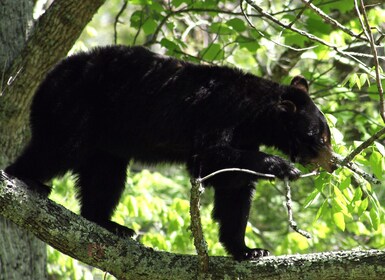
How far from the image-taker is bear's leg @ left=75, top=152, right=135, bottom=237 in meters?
6.39

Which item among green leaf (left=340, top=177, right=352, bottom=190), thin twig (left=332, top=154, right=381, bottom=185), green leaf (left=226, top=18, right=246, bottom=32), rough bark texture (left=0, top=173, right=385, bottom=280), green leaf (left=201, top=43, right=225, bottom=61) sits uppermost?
green leaf (left=226, top=18, right=246, bottom=32)

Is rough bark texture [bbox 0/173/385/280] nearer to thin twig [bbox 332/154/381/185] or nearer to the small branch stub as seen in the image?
the small branch stub

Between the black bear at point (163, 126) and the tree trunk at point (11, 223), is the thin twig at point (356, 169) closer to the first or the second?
the black bear at point (163, 126)

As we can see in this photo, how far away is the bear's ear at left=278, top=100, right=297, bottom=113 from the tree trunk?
2.74 m

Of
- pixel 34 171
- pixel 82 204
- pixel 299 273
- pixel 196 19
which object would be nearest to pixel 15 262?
pixel 82 204

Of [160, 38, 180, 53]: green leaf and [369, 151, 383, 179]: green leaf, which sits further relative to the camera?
[160, 38, 180, 53]: green leaf

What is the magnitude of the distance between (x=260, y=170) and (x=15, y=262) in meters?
2.91

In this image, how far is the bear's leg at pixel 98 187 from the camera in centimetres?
639

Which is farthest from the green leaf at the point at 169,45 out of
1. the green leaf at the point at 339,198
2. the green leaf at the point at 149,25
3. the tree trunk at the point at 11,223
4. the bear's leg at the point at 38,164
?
the green leaf at the point at 339,198

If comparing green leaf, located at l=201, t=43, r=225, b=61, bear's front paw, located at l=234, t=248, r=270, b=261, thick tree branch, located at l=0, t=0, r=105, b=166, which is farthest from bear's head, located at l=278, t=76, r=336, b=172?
thick tree branch, located at l=0, t=0, r=105, b=166

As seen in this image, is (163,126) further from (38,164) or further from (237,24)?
(237,24)

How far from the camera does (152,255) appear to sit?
4.87 metres

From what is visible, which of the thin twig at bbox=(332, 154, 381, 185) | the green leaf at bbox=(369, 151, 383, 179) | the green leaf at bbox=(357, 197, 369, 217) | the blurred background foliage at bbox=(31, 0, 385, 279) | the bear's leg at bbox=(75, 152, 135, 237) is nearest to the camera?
the thin twig at bbox=(332, 154, 381, 185)

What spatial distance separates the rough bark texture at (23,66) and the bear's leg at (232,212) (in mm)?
2085
